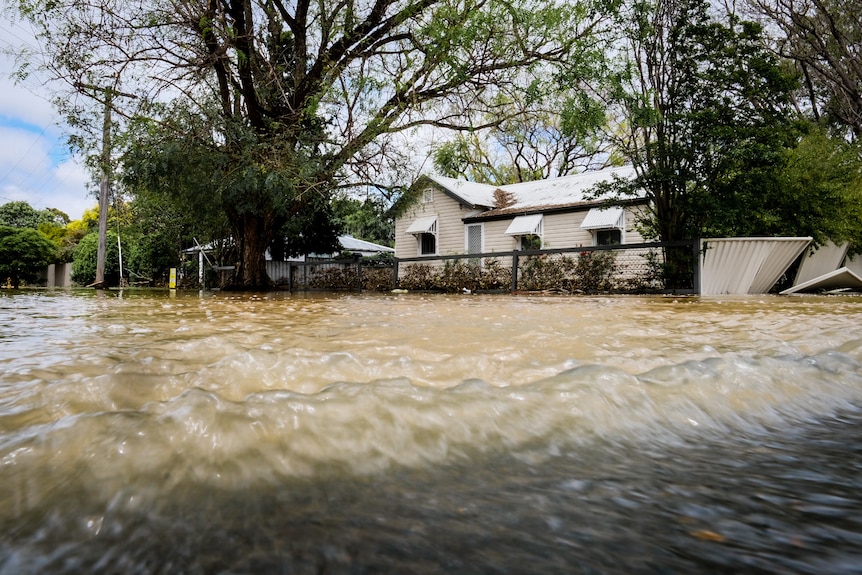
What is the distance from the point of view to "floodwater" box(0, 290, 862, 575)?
31.6 inches

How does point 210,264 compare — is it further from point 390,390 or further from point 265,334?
point 390,390

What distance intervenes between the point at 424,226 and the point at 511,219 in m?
3.93

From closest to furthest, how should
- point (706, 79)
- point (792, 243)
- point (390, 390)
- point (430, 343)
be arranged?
point (390, 390) → point (430, 343) → point (792, 243) → point (706, 79)

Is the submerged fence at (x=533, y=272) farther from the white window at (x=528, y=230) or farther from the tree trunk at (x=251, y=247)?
the white window at (x=528, y=230)

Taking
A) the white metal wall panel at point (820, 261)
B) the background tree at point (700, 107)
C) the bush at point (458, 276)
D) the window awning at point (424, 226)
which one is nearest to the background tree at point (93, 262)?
the window awning at point (424, 226)

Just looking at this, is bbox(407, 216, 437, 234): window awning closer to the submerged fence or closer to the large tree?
the submerged fence

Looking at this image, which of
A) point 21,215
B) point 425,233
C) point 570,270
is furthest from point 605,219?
point 21,215

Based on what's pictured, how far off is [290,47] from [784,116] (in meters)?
11.1

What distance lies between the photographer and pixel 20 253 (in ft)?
70.4

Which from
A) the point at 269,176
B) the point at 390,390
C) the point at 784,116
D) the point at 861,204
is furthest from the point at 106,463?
the point at 861,204

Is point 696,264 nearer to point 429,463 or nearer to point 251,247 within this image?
point 429,463

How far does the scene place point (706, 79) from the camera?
383 inches

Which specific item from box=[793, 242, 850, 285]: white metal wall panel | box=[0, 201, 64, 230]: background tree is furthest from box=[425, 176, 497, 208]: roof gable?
box=[0, 201, 64, 230]: background tree

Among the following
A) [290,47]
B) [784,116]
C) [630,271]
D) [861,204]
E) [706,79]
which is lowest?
[630,271]
